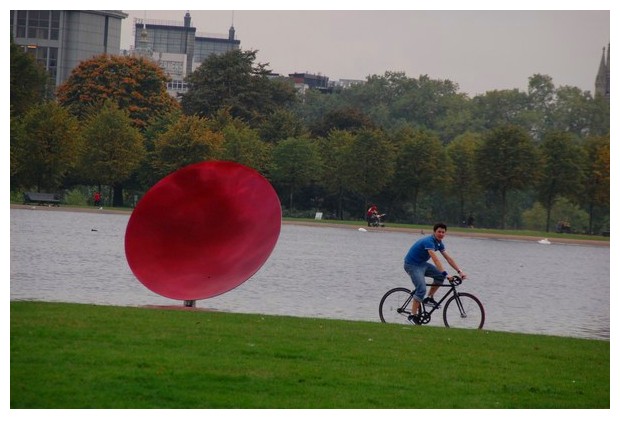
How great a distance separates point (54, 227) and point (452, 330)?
29224 mm

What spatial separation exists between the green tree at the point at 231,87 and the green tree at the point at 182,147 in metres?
15.5

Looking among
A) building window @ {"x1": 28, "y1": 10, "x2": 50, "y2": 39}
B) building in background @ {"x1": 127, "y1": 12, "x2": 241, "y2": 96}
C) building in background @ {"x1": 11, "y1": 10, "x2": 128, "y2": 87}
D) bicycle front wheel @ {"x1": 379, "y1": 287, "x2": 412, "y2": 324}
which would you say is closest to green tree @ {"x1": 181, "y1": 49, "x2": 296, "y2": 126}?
building in background @ {"x1": 11, "y1": 10, "x2": 128, "y2": 87}

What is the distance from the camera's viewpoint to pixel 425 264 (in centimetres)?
1616

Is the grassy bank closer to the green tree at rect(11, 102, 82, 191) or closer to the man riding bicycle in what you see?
the man riding bicycle

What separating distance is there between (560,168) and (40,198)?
28.8 meters

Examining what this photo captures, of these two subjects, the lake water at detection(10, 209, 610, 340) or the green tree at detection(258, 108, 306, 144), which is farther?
the green tree at detection(258, 108, 306, 144)

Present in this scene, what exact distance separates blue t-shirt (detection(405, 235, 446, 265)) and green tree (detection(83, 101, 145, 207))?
51.7 meters

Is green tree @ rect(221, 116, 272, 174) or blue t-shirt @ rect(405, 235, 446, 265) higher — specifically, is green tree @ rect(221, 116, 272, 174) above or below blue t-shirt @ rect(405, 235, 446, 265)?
above

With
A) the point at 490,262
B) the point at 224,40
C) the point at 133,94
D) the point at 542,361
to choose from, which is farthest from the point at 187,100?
the point at 542,361

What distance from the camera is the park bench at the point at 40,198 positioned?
202ft

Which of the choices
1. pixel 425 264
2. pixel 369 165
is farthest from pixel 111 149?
pixel 425 264

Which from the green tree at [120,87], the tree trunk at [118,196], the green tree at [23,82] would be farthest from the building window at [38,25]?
the tree trunk at [118,196]

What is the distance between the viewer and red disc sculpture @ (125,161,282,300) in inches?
625

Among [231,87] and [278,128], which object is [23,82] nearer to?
[278,128]
